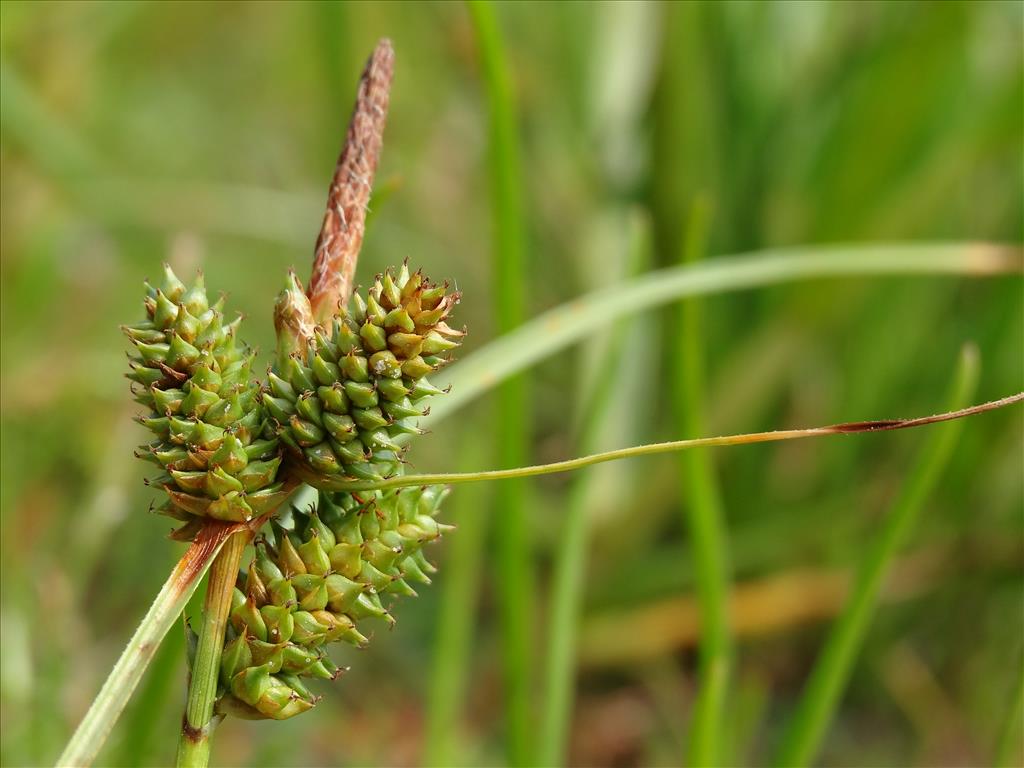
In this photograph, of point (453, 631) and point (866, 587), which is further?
point (453, 631)

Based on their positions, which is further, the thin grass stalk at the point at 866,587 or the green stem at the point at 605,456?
the thin grass stalk at the point at 866,587

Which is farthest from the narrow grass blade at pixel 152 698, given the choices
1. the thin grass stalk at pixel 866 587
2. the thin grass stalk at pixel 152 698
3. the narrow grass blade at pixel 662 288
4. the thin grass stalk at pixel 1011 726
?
the thin grass stalk at pixel 1011 726

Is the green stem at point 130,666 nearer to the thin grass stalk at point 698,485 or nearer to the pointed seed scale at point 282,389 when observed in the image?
the pointed seed scale at point 282,389

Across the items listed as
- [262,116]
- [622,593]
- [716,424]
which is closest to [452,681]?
[622,593]

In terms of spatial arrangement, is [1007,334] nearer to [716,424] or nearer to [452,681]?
[716,424]

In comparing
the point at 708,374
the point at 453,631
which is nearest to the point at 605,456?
the point at 453,631

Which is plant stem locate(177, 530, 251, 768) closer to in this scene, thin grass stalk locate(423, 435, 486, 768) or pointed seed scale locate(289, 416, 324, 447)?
pointed seed scale locate(289, 416, 324, 447)

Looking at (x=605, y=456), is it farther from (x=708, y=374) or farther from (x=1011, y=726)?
(x=708, y=374)
